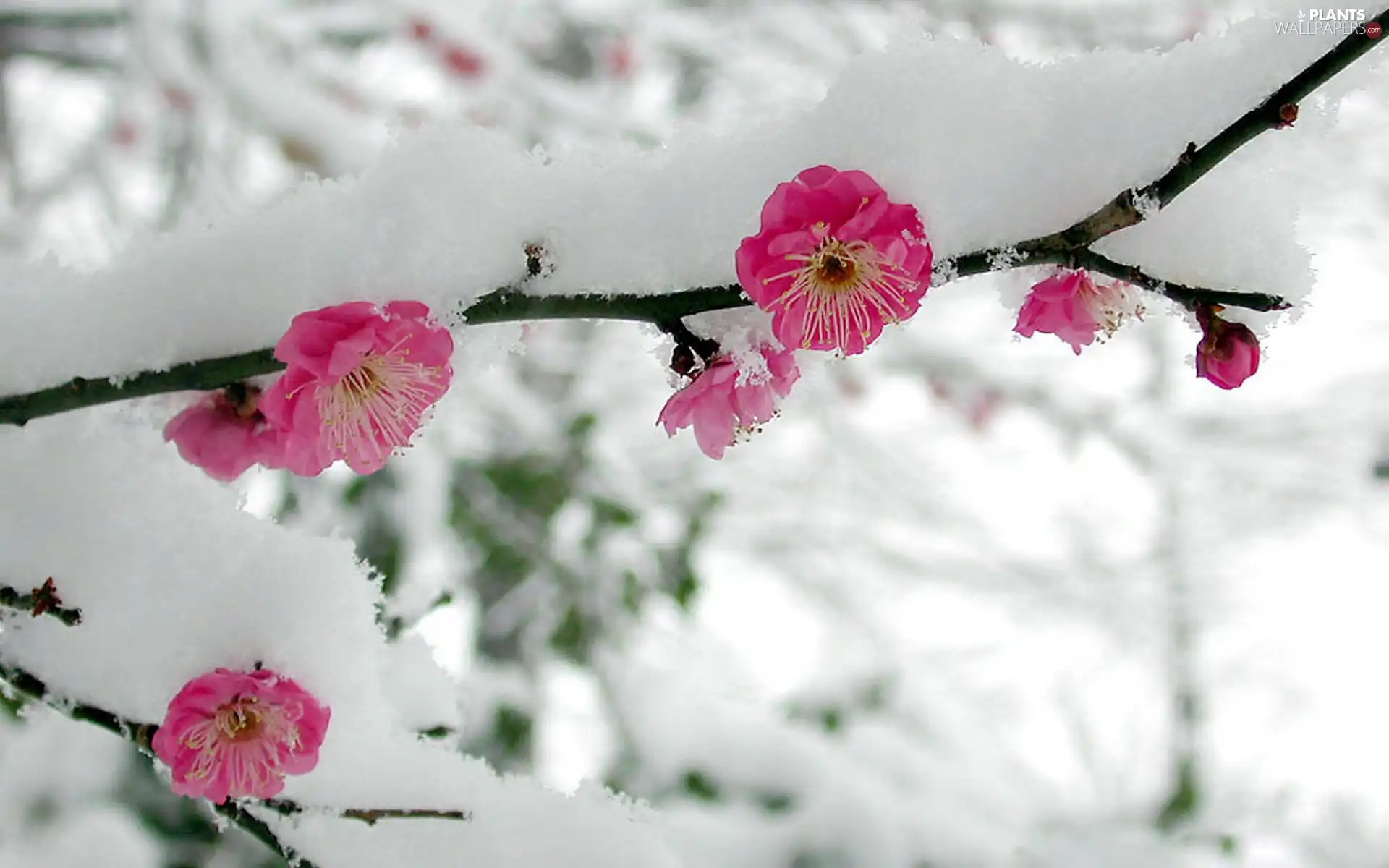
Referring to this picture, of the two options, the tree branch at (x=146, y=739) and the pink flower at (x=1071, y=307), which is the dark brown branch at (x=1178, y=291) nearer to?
the pink flower at (x=1071, y=307)

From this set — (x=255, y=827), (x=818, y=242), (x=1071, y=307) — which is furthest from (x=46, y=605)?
(x=1071, y=307)

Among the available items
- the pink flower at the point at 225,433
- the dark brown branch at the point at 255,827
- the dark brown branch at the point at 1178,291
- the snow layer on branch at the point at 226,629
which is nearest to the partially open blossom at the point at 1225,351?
the dark brown branch at the point at 1178,291

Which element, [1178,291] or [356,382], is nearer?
[1178,291]

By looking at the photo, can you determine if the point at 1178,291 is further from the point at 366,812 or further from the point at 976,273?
the point at 366,812

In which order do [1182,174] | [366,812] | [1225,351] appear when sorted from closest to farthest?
1. [1182,174]
2. [1225,351]
3. [366,812]

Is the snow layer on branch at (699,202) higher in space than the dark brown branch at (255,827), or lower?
higher

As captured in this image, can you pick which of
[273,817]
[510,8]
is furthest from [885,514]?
[273,817]
